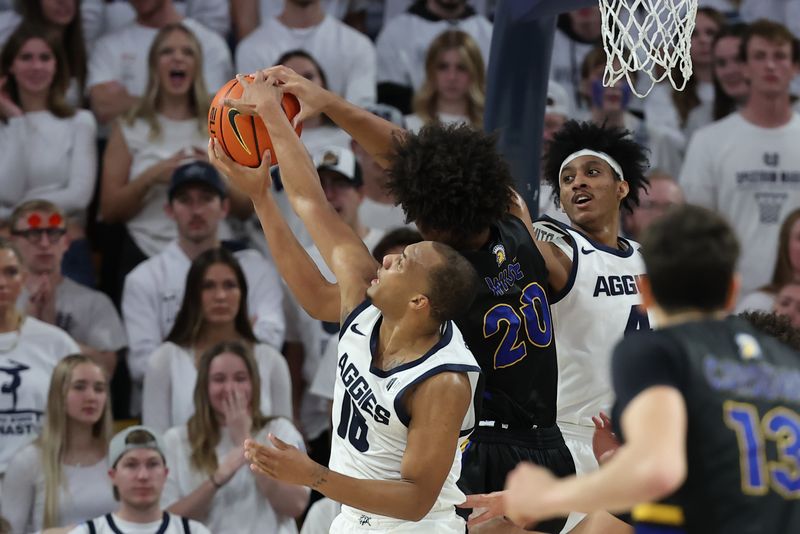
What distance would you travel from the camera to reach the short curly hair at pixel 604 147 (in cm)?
551

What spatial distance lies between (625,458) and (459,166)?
1968 millimetres

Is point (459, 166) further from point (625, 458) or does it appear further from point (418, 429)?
point (625, 458)

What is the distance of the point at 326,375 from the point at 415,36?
299cm

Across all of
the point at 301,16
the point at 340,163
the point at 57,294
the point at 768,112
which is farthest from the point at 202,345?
the point at 768,112

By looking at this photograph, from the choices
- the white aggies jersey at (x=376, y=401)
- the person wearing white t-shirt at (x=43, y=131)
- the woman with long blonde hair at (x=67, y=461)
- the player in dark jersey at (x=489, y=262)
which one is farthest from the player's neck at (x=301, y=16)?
the white aggies jersey at (x=376, y=401)

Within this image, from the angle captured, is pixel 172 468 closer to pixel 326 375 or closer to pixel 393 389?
pixel 326 375

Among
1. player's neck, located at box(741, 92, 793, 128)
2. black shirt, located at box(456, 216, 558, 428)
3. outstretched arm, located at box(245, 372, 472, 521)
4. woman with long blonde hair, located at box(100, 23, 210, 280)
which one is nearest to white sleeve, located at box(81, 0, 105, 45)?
woman with long blonde hair, located at box(100, 23, 210, 280)

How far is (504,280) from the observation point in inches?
183

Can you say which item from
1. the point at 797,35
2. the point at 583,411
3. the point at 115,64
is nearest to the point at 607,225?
the point at 583,411

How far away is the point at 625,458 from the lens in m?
2.68

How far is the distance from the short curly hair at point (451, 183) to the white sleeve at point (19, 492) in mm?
3231

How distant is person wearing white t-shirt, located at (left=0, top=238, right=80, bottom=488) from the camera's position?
279 inches

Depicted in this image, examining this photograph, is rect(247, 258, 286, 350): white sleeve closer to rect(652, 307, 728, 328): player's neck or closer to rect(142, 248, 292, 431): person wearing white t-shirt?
rect(142, 248, 292, 431): person wearing white t-shirt

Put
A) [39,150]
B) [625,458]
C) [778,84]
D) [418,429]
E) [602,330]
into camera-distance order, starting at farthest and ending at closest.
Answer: [778,84] → [39,150] → [602,330] → [418,429] → [625,458]
